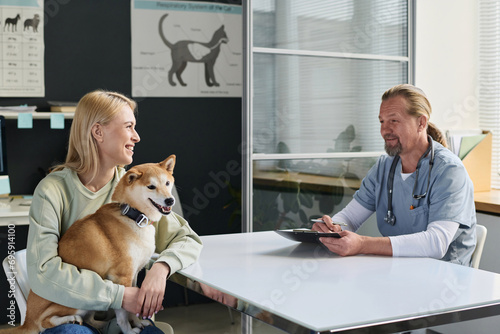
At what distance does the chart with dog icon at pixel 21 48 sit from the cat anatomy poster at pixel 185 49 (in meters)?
0.61

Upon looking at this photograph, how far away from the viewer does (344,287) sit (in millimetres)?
1500

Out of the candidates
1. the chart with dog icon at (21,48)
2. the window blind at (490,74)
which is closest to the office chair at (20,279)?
the chart with dog icon at (21,48)

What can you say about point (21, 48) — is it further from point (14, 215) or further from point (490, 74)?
point (490, 74)

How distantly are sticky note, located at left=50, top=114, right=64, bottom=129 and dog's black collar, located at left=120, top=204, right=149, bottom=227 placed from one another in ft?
6.90

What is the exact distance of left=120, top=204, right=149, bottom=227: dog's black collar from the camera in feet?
5.23

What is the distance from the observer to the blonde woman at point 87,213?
1.49 m

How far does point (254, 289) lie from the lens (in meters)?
1.49

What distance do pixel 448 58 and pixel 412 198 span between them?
2.12m

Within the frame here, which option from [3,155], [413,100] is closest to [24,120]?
[3,155]

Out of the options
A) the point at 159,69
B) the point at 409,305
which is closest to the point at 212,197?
the point at 159,69

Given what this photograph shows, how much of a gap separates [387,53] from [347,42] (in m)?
0.33

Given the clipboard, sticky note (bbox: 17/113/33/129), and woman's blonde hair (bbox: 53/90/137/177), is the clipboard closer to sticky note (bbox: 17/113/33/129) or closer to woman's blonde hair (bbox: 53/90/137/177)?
woman's blonde hair (bbox: 53/90/137/177)

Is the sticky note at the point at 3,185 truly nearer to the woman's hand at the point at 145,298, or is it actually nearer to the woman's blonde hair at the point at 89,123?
the woman's blonde hair at the point at 89,123

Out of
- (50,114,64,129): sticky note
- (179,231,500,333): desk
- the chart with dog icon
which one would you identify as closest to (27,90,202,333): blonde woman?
(179,231,500,333): desk
